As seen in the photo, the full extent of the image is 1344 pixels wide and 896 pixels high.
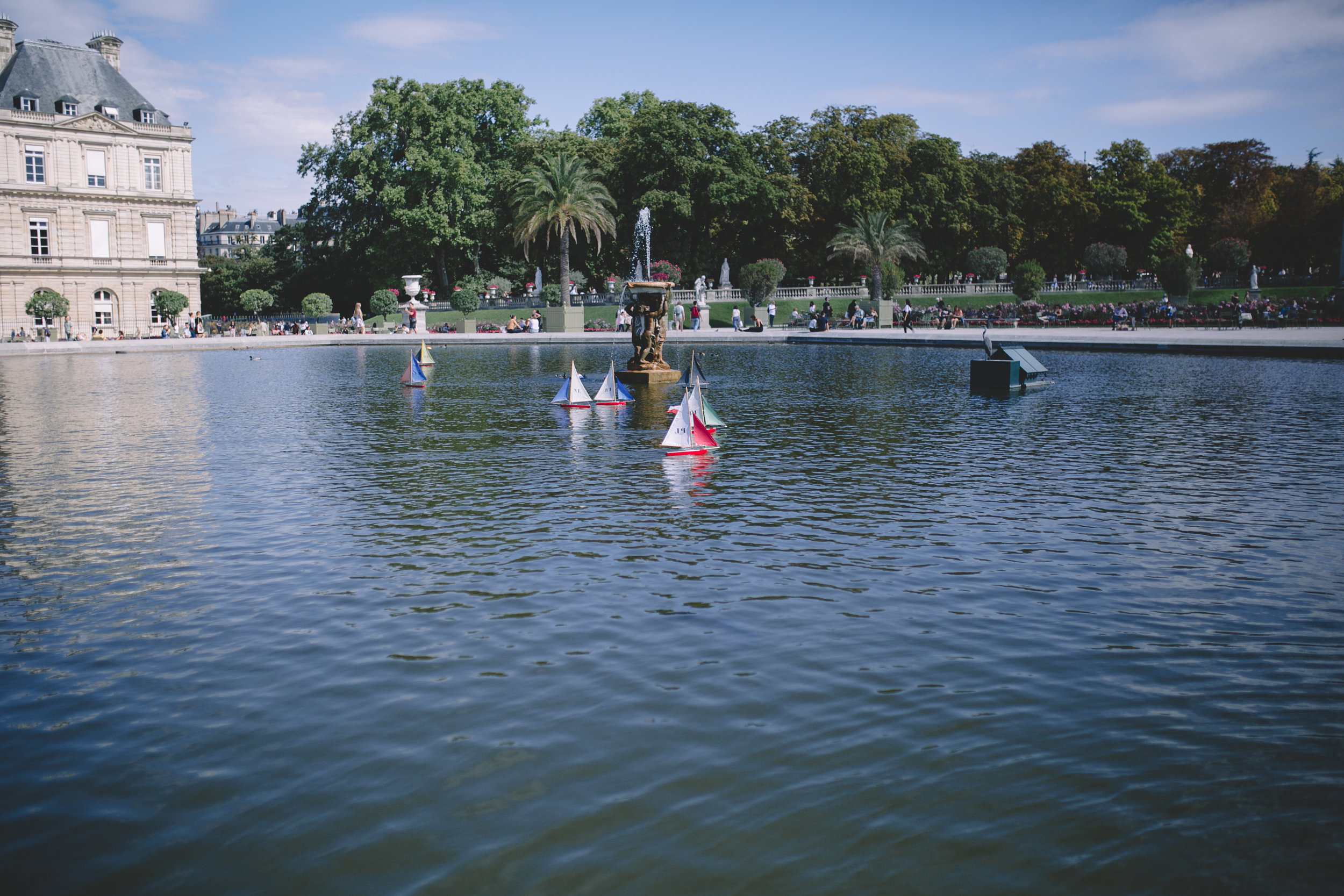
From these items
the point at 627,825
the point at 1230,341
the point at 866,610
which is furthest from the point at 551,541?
the point at 1230,341

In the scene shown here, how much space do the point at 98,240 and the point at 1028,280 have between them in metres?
60.9

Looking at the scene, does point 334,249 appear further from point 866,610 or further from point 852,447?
point 866,610

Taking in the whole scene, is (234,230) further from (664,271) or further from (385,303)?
(664,271)

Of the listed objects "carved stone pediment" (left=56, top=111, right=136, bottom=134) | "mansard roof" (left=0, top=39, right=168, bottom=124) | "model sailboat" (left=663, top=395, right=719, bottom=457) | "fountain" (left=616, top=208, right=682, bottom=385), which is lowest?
"model sailboat" (left=663, top=395, right=719, bottom=457)

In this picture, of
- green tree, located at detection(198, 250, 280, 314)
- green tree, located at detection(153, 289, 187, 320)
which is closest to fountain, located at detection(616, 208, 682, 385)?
green tree, located at detection(153, 289, 187, 320)

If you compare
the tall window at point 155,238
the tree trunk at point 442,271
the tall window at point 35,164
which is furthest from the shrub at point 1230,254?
the tall window at point 35,164

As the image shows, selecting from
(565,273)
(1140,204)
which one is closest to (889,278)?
(565,273)

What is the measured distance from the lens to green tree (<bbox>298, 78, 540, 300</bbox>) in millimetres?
69688

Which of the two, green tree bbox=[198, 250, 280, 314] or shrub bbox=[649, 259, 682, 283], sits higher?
green tree bbox=[198, 250, 280, 314]

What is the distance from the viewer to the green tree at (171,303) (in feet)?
222

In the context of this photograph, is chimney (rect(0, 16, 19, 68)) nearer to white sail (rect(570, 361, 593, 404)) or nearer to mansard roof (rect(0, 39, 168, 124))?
mansard roof (rect(0, 39, 168, 124))

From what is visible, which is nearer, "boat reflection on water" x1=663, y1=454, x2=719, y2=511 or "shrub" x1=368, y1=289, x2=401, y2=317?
"boat reflection on water" x1=663, y1=454, x2=719, y2=511

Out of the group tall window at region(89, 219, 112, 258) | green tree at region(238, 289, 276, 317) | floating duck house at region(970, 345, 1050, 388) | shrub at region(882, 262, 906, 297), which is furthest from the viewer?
green tree at region(238, 289, 276, 317)

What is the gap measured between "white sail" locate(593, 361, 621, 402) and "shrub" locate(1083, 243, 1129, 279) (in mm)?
55040
